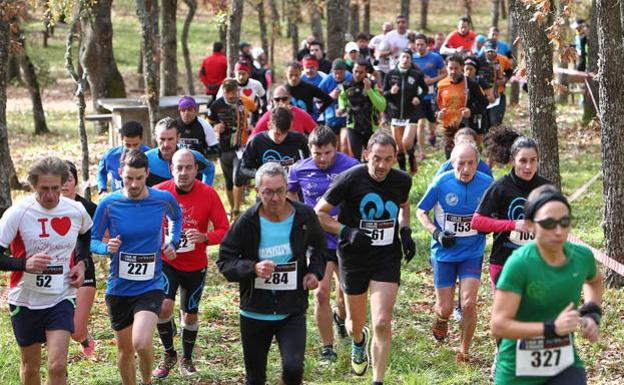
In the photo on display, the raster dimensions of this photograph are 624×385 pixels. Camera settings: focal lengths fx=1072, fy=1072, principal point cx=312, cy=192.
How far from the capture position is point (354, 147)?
1608 centimetres

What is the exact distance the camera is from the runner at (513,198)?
25.9ft

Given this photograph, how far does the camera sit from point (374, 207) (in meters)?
8.10

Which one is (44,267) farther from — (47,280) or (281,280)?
(281,280)

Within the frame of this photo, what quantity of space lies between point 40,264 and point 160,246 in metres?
1.16

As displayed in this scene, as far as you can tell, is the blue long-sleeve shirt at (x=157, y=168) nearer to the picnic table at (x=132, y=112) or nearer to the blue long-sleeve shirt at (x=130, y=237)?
the blue long-sleeve shirt at (x=130, y=237)

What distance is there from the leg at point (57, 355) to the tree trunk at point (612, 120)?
5.44 meters

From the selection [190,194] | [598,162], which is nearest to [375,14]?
[598,162]

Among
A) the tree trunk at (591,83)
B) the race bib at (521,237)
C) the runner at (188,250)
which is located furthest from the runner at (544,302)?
the tree trunk at (591,83)

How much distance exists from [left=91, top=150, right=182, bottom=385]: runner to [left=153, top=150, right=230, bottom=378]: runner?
486 mm

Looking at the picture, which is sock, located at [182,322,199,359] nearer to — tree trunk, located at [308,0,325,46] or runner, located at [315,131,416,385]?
runner, located at [315,131,416,385]

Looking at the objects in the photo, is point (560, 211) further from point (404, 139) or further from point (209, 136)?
point (404, 139)

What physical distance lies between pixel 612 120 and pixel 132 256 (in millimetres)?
4934

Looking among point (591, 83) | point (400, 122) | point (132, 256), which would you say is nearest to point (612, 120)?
point (132, 256)

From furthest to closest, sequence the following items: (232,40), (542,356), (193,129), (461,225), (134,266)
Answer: (232,40) < (193,129) < (461,225) < (134,266) < (542,356)
